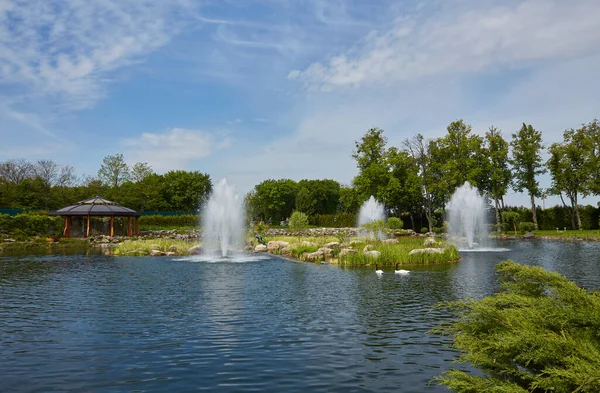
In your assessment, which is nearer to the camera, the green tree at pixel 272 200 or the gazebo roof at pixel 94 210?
the gazebo roof at pixel 94 210

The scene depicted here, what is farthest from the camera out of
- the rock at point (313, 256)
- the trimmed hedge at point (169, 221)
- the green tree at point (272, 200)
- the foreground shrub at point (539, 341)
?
the green tree at point (272, 200)

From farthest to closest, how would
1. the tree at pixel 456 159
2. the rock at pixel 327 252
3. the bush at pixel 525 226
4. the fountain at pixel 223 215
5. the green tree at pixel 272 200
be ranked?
the green tree at pixel 272 200, the tree at pixel 456 159, the bush at pixel 525 226, the fountain at pixel 223 215, the rock at pixel 327 252

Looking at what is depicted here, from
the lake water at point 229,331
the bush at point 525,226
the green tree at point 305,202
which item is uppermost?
the green tree at point 305,202

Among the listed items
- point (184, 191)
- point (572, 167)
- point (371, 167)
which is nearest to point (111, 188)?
point (184, 191)

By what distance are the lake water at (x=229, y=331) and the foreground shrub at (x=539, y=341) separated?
1.29m

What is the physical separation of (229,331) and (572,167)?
182 feet

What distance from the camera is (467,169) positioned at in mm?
54812

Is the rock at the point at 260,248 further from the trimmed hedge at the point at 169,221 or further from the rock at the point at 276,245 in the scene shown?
the trimmed hedge at the point at 169,221

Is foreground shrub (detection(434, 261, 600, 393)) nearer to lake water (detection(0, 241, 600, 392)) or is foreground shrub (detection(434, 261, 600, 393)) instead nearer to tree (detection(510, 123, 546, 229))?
lake water (detection(0, 241, 600, 392))

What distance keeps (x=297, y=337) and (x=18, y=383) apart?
200 inches

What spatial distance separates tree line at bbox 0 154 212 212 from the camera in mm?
62250

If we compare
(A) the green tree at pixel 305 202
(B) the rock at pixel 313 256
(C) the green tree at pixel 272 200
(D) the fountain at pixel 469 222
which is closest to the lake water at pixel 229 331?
(B) the rock at pixel 313 256

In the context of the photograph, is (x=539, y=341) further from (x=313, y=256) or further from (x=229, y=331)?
(x=313, y=256)

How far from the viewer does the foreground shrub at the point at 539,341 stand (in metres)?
4.57
